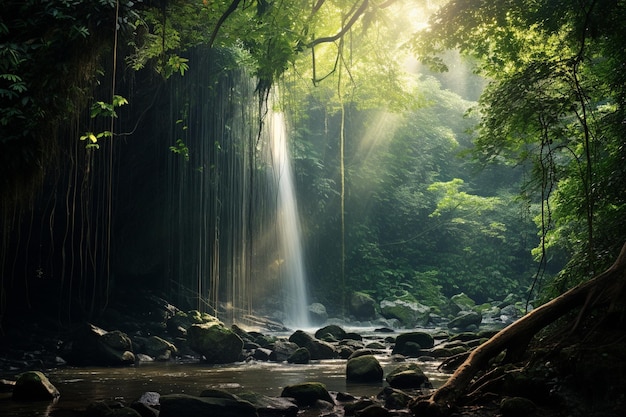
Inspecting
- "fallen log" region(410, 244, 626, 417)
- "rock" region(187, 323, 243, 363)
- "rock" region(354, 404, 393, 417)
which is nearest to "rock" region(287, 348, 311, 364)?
"rock" region(187, 323, 243, 363)

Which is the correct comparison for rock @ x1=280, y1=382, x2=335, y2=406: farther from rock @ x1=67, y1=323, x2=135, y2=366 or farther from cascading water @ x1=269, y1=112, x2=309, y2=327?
cascading water @ x1=269, y1=112, x2=309, y2=327

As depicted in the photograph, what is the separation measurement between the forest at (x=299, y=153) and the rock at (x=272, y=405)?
110 inches

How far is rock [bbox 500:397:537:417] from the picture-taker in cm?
543

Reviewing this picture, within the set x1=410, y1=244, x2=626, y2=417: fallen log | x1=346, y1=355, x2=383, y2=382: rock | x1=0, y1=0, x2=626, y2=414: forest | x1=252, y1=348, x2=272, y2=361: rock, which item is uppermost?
x1=0, y1=0, x2=626, y2=414: forest

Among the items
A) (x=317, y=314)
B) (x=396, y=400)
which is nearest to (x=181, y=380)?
(x=396, y=400)

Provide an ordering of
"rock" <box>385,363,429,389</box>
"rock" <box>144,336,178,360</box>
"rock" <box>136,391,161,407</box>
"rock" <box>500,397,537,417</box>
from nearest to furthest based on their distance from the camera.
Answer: "rock" <box>500,397,537,417</box> → "rock" <box>136,391,161,407</box> → "rock" <box>385,363,429,389</box> → "rock" <box>144,336,178,360</box>

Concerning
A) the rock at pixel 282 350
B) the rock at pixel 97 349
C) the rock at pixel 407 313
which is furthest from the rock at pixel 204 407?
the rock at pixel 407 313

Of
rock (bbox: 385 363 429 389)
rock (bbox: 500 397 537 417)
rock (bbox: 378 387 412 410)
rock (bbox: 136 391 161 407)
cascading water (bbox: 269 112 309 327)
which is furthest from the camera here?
cascading water (bbox: 269 112 309 327)

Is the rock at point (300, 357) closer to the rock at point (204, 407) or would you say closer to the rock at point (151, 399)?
the rock at point (151, 399)

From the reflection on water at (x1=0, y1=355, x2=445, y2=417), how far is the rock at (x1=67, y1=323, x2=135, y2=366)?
461 mm

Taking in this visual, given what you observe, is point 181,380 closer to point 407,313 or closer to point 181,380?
point 181,380

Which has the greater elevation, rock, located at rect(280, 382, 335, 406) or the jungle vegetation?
the jungle vegetation

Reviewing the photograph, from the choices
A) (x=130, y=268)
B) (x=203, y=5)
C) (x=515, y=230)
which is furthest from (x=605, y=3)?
(x=515, y=230)

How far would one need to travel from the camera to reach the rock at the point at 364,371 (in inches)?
371
